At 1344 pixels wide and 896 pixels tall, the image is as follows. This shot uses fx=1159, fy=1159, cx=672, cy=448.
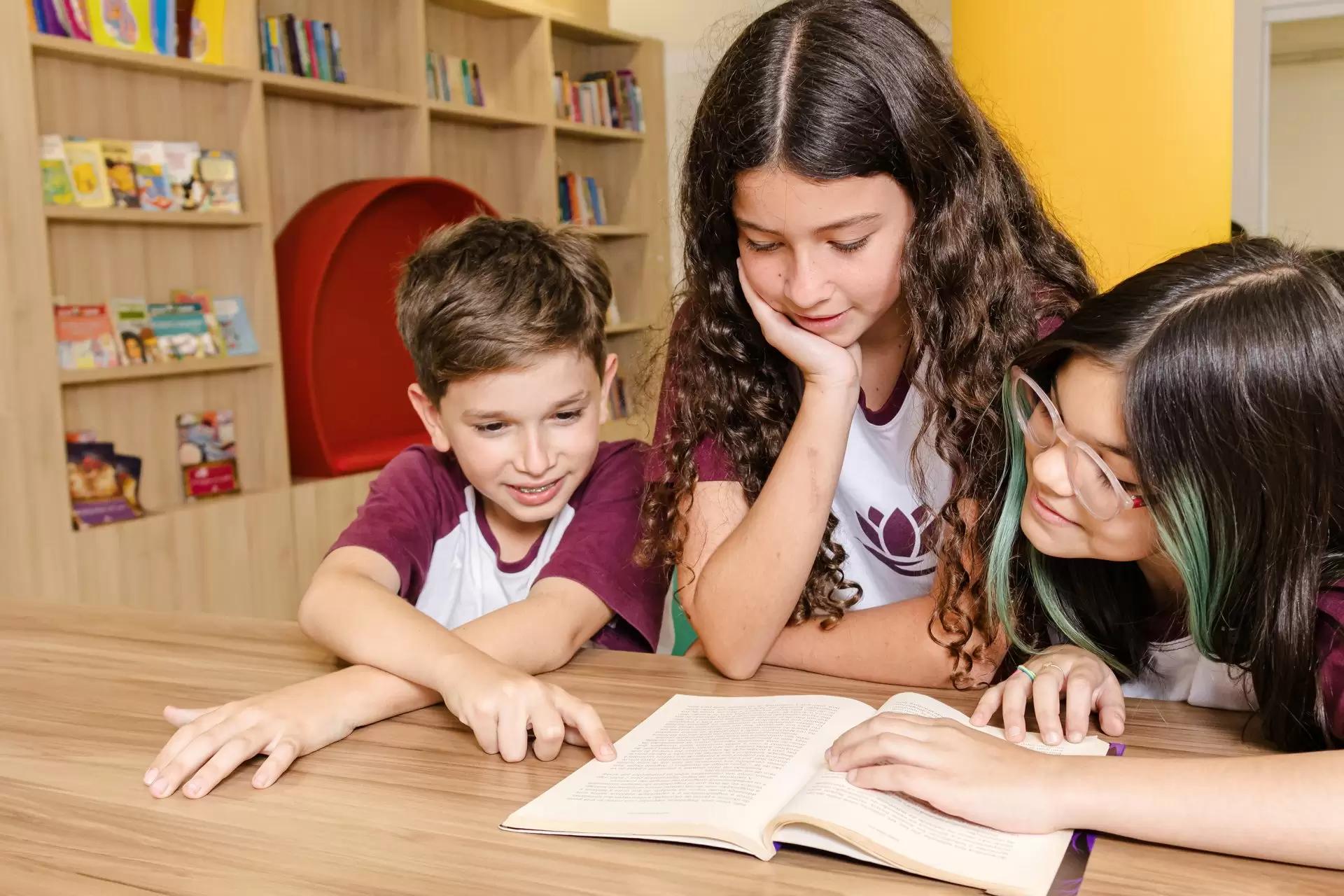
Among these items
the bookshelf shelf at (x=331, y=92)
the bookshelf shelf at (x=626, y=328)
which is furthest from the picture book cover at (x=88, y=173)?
the bookshelf shelf at (x=626, y=328)

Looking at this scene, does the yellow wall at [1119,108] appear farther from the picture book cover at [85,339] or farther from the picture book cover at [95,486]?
the picture book cover at [95,486]

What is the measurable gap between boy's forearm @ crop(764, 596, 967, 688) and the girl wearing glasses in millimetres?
141

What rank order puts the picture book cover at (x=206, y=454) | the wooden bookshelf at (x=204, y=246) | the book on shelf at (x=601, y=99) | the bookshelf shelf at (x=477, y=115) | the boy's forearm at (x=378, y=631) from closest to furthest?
the boy's forearm at (x=378, y=631) < the wooden bookshelf at (x=204, y=246) < the picture book cover at (x=206, y=454) < the bookshelf shelf at (x=477, y=115) < the book on shelf at (x=601, y=99)

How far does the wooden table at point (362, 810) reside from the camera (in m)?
0.74

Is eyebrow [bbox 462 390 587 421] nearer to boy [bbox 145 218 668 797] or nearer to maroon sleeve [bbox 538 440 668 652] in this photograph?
boy [bbox 145 218 668 797]

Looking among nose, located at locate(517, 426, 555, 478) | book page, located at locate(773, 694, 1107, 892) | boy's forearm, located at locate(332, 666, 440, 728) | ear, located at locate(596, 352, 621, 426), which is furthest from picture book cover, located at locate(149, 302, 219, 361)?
book page, located at locate(773, 694, 1107, 892)

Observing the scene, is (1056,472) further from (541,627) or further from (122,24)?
(122,24)

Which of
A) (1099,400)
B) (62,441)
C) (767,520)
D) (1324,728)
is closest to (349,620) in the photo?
(767,520)

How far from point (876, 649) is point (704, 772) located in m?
0.38

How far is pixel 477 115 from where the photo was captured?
428 cm

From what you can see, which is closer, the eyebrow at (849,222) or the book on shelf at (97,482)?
the eyebrow at (849,222)

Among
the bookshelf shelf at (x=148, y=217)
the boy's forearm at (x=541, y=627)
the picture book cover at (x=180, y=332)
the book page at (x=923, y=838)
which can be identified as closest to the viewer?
the book page at (x=923, y=838)

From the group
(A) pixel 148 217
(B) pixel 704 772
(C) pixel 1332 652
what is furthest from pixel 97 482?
(C) pixel 1332 652

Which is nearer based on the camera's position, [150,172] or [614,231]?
[150,172]
